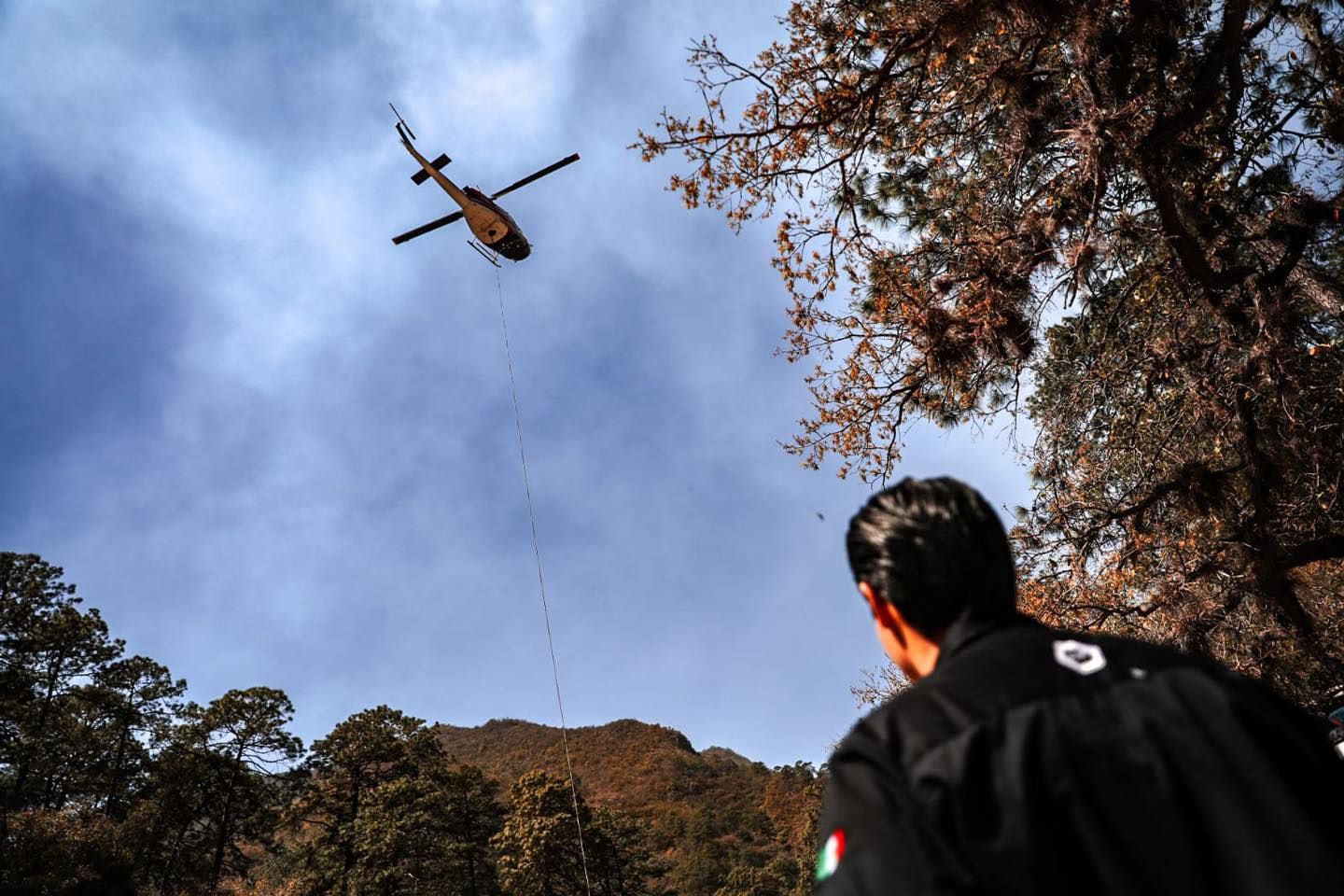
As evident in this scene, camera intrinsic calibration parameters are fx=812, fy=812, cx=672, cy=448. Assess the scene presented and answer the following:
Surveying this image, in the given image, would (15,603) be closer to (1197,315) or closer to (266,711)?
(266,711)

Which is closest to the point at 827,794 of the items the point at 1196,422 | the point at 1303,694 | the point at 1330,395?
the point at 1196,422

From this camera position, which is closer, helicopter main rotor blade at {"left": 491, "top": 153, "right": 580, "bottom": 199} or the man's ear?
the man's ear

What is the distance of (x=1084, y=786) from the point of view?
940 millimetres

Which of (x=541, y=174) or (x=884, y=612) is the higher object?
(x=541, y=174)

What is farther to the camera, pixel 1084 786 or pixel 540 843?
pixel 540 843

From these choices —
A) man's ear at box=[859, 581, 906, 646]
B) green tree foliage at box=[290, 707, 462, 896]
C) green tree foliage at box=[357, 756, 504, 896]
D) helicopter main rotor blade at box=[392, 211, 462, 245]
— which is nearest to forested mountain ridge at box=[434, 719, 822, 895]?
green tree foliage at box=[290, 707, 462, 896]

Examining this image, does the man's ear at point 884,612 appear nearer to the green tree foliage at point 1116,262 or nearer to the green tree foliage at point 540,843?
the green tree foliage at point 1116,262

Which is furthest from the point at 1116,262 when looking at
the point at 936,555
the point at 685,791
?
the point at 685,791

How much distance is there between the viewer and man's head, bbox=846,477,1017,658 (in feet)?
3.88

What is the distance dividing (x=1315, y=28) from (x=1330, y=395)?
3134 mm

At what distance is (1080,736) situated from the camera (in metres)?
0.97

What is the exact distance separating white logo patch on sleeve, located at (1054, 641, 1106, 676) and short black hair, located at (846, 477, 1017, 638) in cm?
10

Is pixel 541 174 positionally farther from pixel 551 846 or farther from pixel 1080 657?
pixel 551 846

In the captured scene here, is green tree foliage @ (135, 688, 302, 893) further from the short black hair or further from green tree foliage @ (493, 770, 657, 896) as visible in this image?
the short black hair
